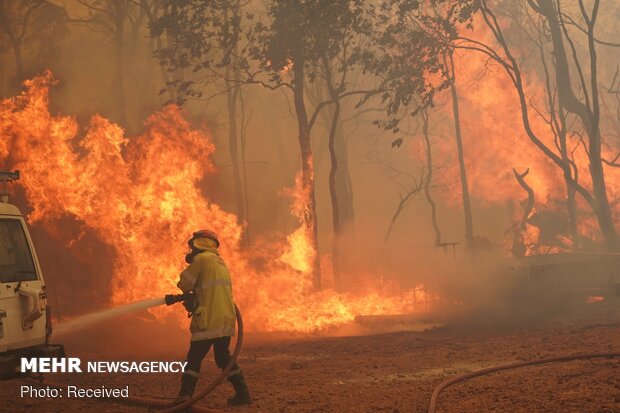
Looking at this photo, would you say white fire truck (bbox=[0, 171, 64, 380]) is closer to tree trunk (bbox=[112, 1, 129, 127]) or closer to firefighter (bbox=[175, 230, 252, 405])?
firefighter (bbox=[175, 230, 252, 405])

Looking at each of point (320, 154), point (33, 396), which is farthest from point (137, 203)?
point (320, 154)

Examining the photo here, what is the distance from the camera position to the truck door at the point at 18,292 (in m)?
7.50

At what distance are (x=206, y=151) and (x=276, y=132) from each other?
27.1 meters

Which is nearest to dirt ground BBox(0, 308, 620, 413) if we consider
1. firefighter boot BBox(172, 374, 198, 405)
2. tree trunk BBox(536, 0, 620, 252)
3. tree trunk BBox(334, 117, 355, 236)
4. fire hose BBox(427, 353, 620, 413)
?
fire hose BBox(427, 353, 620, 413)

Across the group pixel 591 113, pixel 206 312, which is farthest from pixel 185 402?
pixel 591 113

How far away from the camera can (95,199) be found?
18.4 meters

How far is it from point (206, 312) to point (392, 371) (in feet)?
12.5

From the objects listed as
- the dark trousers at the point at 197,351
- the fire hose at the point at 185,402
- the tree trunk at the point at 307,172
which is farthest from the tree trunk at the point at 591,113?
the dark trousers at the point at 197,351

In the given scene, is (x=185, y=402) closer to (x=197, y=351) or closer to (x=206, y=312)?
(x=197, y=351)

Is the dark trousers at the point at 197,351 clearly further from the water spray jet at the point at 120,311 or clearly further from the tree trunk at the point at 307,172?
the tree trunk at the point at 307,172

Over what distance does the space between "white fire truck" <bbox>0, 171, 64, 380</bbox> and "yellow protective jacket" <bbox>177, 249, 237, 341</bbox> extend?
1.60 metres

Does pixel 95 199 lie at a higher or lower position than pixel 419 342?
higher

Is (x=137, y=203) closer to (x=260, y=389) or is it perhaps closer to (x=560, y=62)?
(x=260, y=389)

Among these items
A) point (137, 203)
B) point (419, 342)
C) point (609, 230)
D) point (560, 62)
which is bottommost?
point (419, 342)
